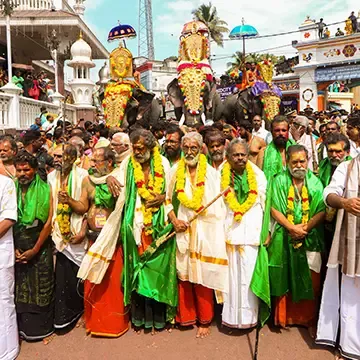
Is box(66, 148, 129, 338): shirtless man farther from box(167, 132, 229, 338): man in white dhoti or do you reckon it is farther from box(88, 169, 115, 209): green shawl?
box(167, 132, 229, 338): man in white dhoti

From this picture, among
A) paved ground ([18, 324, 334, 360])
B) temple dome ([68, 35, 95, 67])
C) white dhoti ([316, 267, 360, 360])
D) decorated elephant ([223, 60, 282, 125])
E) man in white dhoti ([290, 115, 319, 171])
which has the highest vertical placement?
temple dome ([68, 35, 95, 67])

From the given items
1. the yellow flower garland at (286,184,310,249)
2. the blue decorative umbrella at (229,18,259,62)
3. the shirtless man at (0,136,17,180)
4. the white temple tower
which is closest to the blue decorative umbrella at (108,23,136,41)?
the white temple tower

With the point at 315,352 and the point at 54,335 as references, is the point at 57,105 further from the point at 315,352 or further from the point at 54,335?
the point at 315,352

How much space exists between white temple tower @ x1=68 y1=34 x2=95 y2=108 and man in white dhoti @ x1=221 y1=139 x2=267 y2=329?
44.2 ft

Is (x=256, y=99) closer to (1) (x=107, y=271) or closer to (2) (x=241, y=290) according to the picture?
(2) (x=241, y=290)

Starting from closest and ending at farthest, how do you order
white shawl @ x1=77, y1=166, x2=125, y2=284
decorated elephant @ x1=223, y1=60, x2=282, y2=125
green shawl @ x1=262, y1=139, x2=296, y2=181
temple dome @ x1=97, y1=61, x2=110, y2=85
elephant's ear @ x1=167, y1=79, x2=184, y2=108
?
1. white shawl @ x1=77, y1=166, x2=125, y2=284
2. green shawl @ x1=262, y1=139, x2=296, y2=181
3. elephant's ear @ x1=167, y1=79, x2=184, y2=108
4. decorated elephant @ x1=223, y1=60, x2=282, y2=125
5. temple dome @ x1=97, y1=61, x2=110, y2=85

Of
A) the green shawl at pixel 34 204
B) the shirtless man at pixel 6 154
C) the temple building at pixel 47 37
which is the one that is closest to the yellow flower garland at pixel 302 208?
the green shawl at pixel 34 204

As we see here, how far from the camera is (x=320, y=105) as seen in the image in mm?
22109

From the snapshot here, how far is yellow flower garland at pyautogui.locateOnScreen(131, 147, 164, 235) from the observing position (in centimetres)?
333

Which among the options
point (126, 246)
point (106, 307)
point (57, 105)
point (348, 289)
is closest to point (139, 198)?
point (126, 246)

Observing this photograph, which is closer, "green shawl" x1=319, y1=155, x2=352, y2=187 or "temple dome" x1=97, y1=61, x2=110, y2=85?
"green shawl" x1=319, y1=155, x2=352, y2=187

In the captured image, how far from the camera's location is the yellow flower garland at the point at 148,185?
131 inches

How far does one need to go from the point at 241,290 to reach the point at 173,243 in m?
0.66

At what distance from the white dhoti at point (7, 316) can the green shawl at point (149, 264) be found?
85 centimetres
